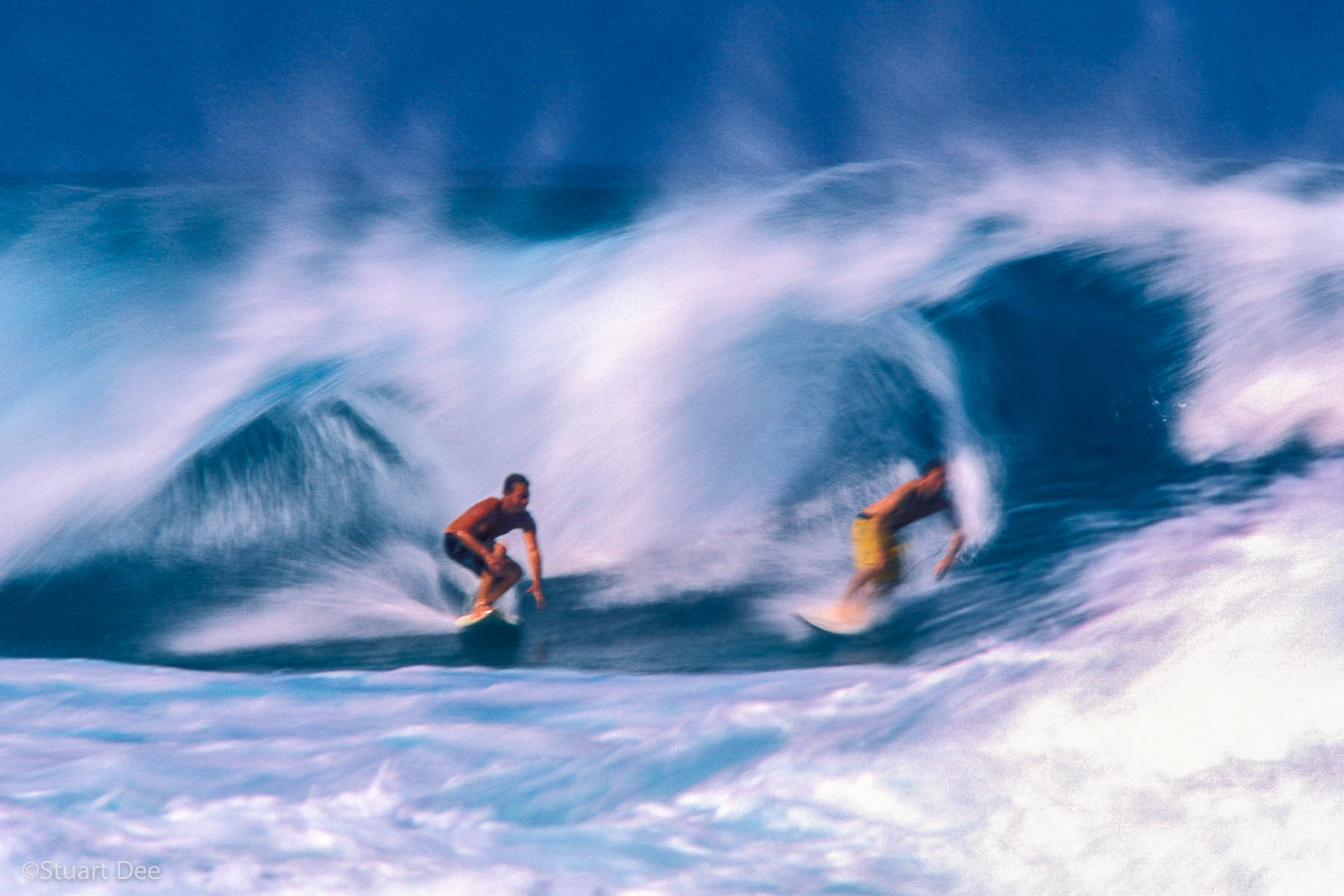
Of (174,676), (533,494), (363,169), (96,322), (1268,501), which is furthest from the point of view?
(363,169)

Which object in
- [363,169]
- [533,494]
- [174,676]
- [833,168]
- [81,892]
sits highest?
[363,169]

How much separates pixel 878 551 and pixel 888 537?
66 mm

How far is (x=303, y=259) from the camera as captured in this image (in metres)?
7.10

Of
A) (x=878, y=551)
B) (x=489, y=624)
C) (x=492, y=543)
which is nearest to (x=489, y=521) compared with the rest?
(x=492, y=543)

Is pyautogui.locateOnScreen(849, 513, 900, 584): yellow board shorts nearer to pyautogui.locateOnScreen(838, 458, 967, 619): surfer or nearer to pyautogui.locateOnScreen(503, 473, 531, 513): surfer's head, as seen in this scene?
pyautogui.locateOnScreen(838, 458, 967, 619): surfer

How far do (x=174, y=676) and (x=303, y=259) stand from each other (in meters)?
4.17

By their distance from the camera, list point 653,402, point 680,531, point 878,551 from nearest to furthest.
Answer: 1. point 878,551
2. point 680,531
3. point 653,402

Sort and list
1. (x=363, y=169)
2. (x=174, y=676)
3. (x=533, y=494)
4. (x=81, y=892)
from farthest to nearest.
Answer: (x=363, y=169) → (x=533, y=494) → (x=174, y=676) → (x=81, y=892)

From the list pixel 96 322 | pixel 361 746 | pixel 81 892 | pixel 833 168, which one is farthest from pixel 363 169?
pixel 81 892

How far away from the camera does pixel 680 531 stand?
4.55 meters

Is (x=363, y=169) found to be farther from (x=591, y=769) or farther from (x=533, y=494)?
(x=591, y=769)

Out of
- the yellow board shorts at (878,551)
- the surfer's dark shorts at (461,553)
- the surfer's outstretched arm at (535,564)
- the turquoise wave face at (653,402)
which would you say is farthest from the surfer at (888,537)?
Result: the surfer's dark shorts at (461,553)

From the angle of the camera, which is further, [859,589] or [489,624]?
[489,624]

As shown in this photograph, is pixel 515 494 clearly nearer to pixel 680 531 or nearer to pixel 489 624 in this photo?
pixel 489 624
